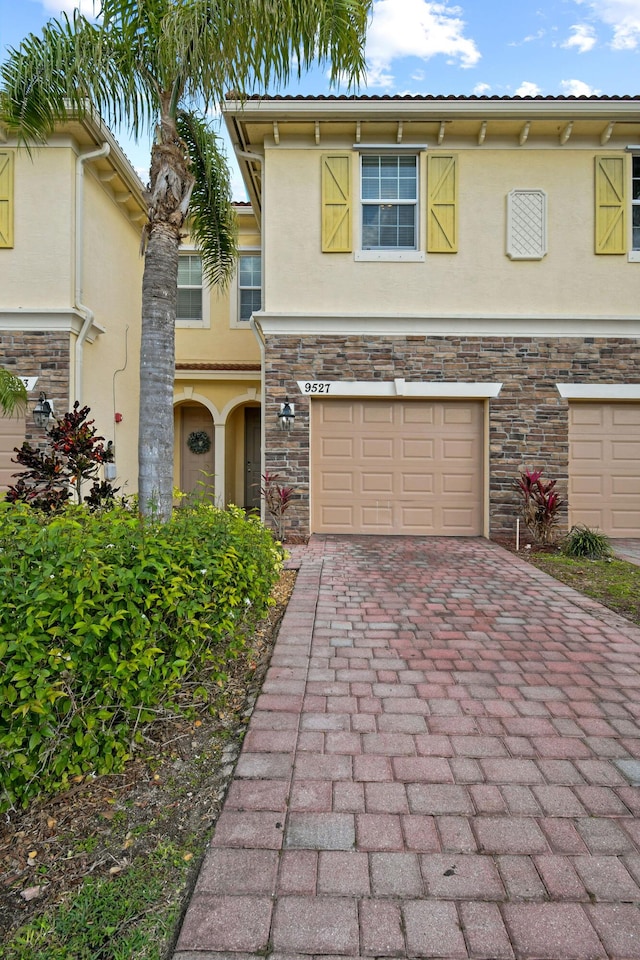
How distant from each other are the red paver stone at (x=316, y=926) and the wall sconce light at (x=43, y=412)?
767 cm

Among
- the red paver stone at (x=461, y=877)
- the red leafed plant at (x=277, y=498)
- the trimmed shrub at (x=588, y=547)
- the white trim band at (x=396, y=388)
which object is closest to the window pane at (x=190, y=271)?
the white trim band at (x=396, y=388)

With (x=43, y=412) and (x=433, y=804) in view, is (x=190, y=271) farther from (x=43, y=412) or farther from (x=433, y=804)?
(x=433, y=804)

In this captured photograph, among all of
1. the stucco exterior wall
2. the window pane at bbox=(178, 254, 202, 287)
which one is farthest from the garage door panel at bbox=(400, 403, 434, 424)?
the window pane at bbox=(178, 254, 202, 287)

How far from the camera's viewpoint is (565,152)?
783cm

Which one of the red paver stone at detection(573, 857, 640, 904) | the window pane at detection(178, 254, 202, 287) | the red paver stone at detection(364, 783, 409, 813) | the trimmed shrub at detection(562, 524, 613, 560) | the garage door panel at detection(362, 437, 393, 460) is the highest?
the window pane at detection(178, 254, 202, 287)

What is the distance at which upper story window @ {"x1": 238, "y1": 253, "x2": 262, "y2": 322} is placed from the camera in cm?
1093

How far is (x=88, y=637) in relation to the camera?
200cm

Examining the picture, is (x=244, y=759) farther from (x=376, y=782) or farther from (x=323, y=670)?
(x=323, y=670)

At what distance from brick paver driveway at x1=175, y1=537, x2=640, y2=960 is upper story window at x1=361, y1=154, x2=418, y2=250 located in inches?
255

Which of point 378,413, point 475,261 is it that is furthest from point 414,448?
point 475,261

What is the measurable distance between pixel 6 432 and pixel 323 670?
23.4 ft

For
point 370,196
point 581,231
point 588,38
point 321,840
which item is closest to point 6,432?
point 370,196

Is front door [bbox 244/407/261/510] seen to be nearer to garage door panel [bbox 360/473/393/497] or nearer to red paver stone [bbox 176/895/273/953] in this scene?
garage door panel [bbox 360/473/393/497]

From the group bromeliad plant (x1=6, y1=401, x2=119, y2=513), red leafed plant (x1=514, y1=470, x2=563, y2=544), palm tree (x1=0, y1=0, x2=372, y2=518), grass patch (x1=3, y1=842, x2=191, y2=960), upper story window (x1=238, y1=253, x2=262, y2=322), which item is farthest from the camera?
upper story window (x1=238, y1=253, x2=262, y2=322)
